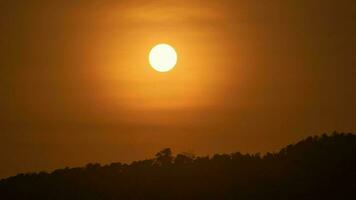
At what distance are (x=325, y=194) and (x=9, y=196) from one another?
21988 millimetres

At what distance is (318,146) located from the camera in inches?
4791

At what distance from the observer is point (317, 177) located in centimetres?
11800

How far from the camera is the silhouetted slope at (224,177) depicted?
4638 inches

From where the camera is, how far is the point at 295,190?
385 ft

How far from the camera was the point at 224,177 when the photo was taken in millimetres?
121438

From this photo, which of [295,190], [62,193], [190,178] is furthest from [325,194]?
[62,193]

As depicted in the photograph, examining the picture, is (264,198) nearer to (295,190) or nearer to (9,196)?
(295,190)

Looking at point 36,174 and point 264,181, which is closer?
point 264,181

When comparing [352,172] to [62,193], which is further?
[62,193]

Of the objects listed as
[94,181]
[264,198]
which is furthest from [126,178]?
[264,198]

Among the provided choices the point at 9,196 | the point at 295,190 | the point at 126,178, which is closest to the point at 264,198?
the point at 295,190

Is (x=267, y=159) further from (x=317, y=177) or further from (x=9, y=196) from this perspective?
(x=9, y=196)

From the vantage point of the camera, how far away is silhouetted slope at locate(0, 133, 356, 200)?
117812 millimetres

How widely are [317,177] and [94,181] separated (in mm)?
14959
